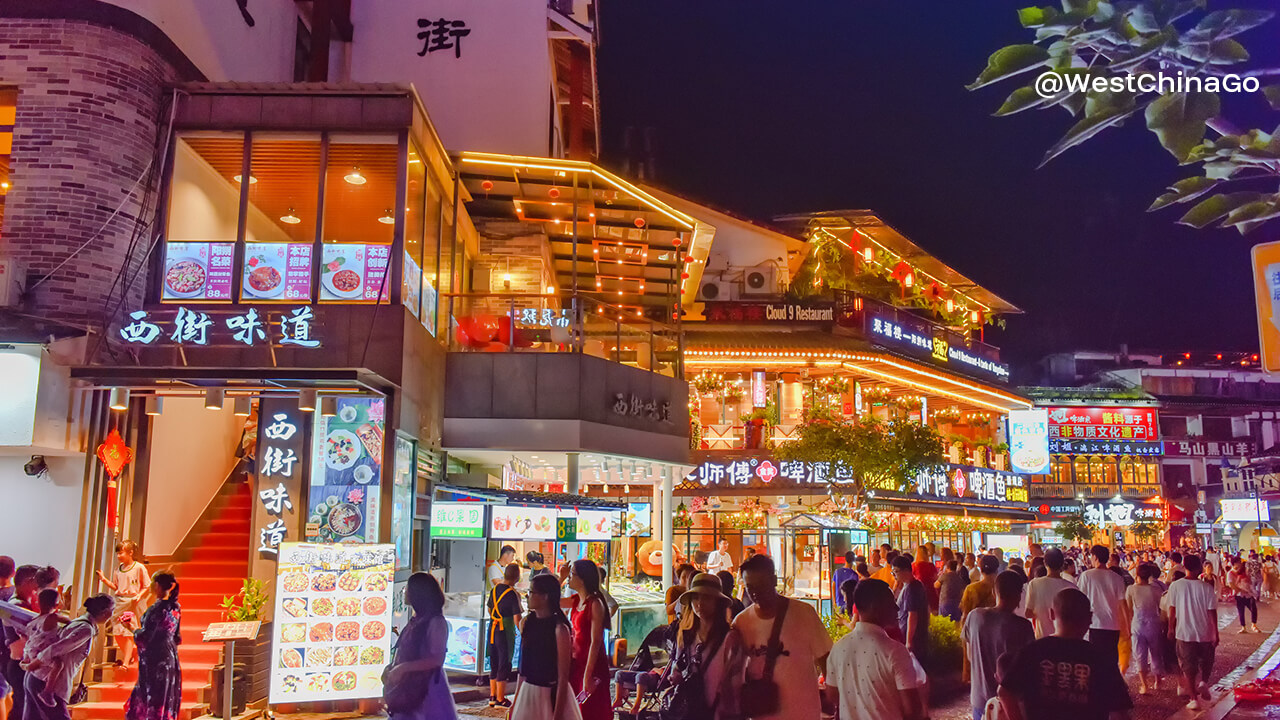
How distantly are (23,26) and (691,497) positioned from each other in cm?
1824

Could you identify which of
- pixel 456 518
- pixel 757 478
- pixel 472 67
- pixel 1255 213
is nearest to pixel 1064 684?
pixel 1255 213

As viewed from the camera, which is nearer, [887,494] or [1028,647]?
[1028,647]

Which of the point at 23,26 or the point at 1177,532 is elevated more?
the point at 23,26

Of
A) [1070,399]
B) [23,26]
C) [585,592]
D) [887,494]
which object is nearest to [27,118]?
[23,26]

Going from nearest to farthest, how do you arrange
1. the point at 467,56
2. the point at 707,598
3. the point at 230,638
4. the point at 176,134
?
the point at 707,598 < the point at 230,638 < the point at 176,134 < the point at 467,56

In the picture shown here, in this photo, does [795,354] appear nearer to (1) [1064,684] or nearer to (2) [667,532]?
(2) [667,532]

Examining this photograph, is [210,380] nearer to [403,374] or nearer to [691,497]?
[403,374]

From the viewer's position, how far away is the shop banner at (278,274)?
1242 centimetres

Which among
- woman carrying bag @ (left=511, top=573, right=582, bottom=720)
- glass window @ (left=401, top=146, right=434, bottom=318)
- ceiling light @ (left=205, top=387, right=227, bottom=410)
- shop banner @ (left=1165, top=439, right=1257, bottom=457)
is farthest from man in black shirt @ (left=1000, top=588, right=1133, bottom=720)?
shop banner @ (left=1165, top=439, right=1257, bottom=457)

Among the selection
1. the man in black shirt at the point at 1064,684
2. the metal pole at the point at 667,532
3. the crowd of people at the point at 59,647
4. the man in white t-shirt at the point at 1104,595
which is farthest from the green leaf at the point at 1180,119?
the metal pole at the point at 667,532

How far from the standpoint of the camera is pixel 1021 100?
2.87m

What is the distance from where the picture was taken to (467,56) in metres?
19.6

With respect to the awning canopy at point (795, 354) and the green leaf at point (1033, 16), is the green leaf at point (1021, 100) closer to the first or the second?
the green leaf at point (1033, 16)

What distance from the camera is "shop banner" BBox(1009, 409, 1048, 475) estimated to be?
3584 centimetres
